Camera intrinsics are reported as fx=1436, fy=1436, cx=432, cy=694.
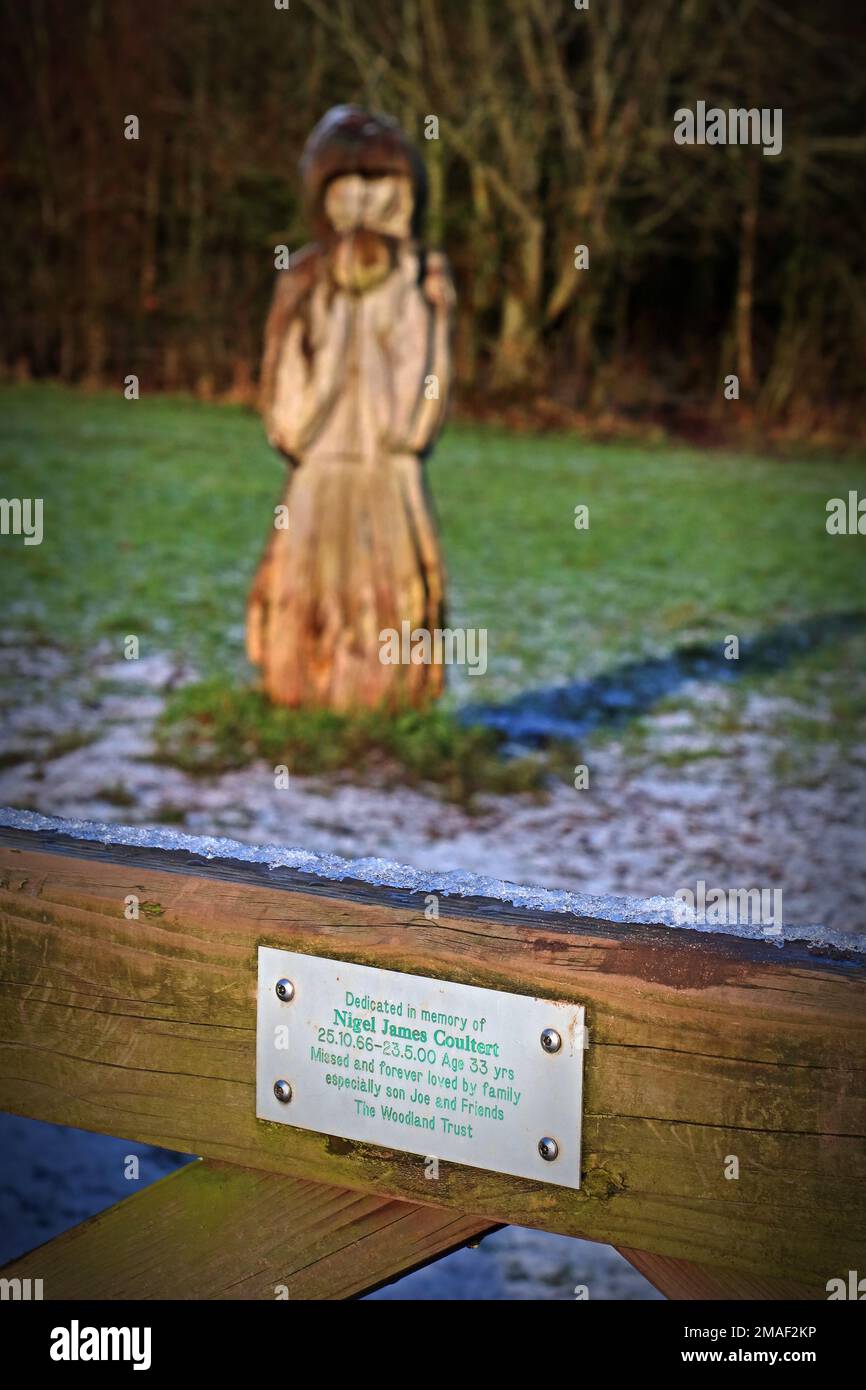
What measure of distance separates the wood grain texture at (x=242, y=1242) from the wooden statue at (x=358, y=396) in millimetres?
4658

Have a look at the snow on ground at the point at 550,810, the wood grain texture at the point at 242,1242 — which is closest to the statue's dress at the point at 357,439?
the snow on ground at the point at 550,810

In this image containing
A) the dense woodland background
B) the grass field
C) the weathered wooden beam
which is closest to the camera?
the weathered wooden beam

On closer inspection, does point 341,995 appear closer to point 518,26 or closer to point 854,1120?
point 854,1120

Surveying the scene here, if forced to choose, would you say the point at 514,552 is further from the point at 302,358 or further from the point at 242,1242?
the point at 242,1242

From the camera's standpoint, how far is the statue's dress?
19.4 feet

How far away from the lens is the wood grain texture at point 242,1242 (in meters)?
1.36

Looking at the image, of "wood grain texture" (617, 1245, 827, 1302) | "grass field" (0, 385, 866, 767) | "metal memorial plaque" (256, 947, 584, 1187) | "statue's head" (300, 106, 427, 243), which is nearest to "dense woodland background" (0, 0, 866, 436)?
"grass field" (0, 385, 866, 767)

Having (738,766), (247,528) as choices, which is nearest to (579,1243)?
(738,766)

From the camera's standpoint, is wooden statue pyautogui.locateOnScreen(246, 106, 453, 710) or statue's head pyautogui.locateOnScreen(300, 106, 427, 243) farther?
wooden statue pyautogui.locateOnScreen(246, 106, 453, 710)

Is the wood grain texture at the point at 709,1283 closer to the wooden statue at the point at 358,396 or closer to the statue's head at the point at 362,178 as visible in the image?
the wooden statue at the point at 358,396

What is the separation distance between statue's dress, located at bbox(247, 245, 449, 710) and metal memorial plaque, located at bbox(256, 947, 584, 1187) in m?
4.71

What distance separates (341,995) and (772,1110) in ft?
1.30

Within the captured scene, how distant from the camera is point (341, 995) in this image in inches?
52.3

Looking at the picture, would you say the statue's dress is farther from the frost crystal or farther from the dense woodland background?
the dense woodland background
